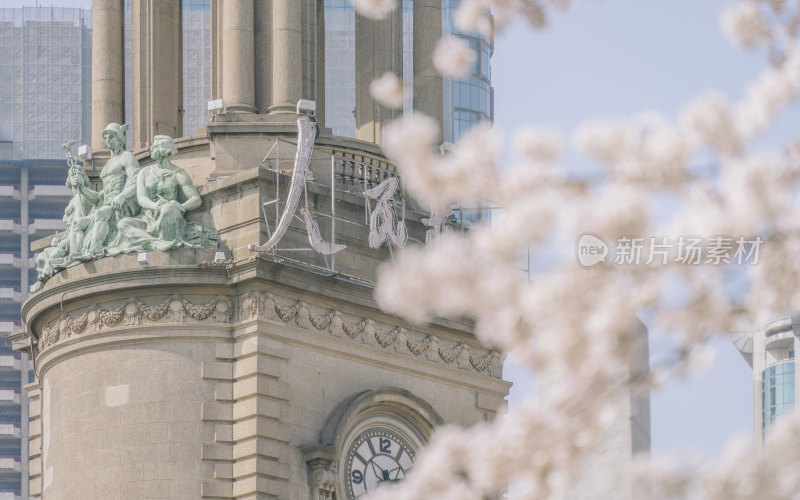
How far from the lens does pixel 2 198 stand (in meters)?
148

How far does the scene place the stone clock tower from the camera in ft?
134

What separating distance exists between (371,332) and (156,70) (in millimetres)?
8859

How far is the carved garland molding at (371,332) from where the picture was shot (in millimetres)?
41062

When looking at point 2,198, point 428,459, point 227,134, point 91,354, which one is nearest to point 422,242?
point 227,134

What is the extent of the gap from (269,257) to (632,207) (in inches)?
933

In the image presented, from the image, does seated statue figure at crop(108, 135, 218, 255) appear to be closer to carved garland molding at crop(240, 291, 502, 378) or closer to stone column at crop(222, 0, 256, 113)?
carved garland molding at crop(240, 291, 502, 378)

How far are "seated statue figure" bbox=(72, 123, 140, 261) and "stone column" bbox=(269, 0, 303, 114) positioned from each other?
10.2 ft

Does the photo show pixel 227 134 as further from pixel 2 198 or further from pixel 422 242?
pixel 2 198

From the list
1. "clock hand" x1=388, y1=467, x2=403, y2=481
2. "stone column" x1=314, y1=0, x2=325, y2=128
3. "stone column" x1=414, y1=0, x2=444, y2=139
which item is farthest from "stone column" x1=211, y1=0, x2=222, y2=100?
"clock hand" x1=388, y1=467, x2=403, y2=481

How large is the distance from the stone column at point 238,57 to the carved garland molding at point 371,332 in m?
4.89

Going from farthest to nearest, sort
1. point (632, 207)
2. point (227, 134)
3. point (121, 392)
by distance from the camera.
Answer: point (227, 134) → point (121, 392) → point (632, 207)

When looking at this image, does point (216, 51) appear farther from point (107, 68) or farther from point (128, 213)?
point (128, 213)

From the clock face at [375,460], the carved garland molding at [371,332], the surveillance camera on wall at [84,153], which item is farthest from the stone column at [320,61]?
the clock face at [375,460]

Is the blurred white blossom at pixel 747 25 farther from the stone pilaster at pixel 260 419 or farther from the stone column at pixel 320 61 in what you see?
the stone column at pixel 320 61
